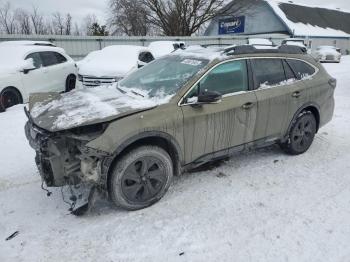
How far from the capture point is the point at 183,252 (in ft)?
10.3

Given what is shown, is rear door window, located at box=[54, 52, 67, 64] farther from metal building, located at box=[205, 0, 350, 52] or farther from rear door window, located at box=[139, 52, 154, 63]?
metal building, located at box=[205, 0, 350, 52]

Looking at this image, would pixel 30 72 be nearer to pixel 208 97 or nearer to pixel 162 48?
pixel 208 97

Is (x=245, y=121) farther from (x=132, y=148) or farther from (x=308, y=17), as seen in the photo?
(x=308, y=17)

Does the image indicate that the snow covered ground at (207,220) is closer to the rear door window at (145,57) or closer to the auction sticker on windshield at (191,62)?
the auction sticker on windshield at (191,62)

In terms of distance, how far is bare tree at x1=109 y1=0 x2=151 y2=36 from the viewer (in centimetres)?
3438

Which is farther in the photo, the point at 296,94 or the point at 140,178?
the point at 296,94

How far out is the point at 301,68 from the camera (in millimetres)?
5316

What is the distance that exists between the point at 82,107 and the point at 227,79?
182 centimetres

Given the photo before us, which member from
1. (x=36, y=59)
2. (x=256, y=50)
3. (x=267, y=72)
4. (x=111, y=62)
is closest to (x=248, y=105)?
(x=267, y=72)

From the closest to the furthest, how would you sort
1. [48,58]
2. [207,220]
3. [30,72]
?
[207,220]
[30,72]
[48,58]

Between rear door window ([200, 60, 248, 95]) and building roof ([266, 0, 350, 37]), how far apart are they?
32.4 meters

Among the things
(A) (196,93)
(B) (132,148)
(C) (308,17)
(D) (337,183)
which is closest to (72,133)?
(B) (132,148)

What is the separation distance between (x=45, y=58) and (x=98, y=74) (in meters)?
1.57

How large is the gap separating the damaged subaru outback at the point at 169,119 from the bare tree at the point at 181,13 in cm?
2983
